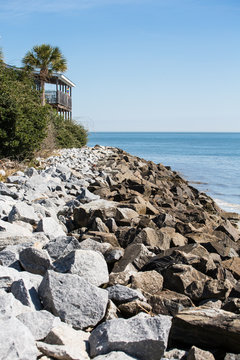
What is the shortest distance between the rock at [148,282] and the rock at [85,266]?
0.92ft

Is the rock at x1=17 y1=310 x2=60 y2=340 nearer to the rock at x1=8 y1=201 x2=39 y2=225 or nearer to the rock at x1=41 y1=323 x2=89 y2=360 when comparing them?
the rock at x1=41 y1=323 x2=89 y2=360

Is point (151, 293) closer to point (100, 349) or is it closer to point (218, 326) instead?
point (218, 326)

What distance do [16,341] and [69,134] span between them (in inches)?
952

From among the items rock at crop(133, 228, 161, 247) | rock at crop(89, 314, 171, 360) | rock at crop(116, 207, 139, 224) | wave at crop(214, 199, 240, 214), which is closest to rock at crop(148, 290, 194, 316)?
rock at crop(89, 314, 171, 360)

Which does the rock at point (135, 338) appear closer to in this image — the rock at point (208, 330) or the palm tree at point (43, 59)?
the rock at point (208, 330)

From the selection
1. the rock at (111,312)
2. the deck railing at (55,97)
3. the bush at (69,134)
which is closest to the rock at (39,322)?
the rock at (111,312)

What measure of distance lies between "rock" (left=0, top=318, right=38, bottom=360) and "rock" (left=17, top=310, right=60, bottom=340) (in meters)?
0.19

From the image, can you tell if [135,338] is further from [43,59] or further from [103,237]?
[43,59]

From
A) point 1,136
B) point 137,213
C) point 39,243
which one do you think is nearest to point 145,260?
point 39,243

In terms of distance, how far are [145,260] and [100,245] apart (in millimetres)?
545

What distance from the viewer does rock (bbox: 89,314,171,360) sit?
2785 millimetres

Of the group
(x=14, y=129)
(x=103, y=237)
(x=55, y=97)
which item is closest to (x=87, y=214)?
(x=103, y=237)

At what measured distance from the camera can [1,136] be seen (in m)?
11.9

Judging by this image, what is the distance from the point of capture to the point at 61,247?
433 cm
